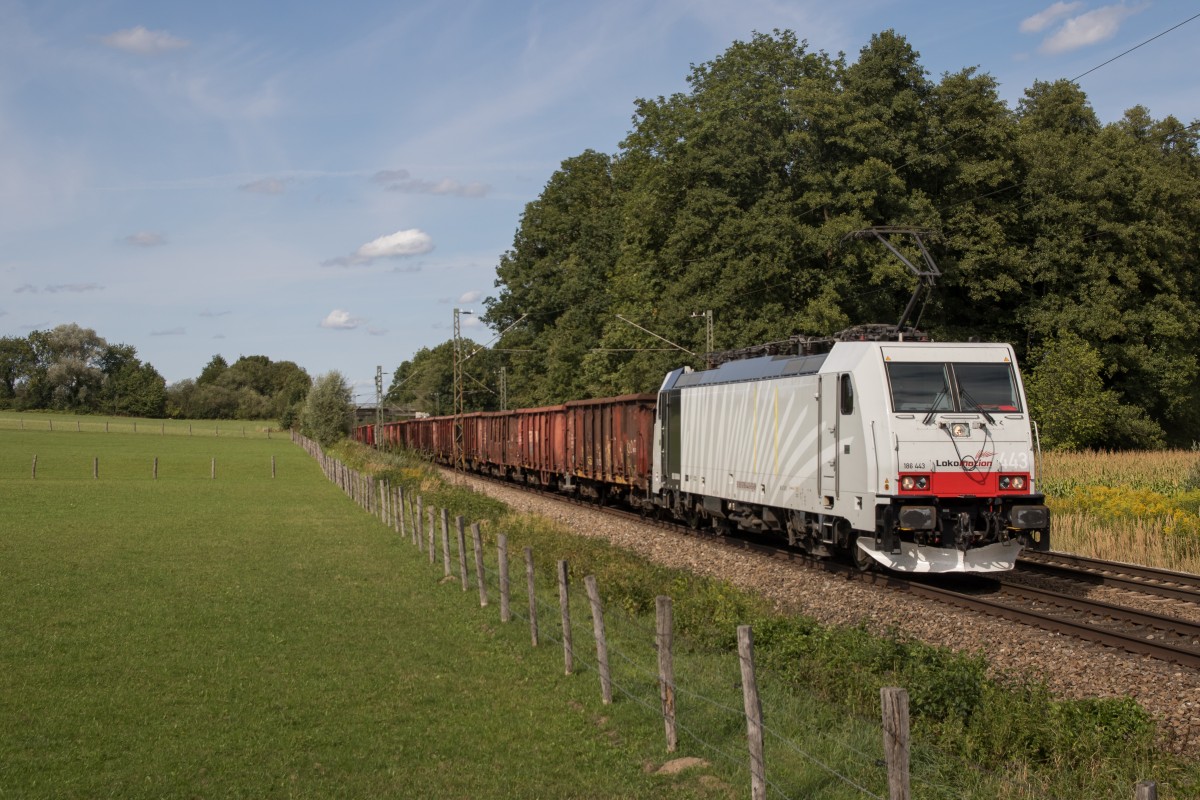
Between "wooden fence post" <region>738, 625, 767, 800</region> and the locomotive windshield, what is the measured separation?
29.3ft

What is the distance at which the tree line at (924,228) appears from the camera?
1625 inches

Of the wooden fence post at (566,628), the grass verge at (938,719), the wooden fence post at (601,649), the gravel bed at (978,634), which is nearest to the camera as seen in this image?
the grass verge at (938,719)

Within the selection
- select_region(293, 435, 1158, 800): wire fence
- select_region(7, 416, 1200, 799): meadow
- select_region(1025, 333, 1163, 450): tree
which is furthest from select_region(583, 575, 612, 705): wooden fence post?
select_region(1025, 333, 1163, 450): tree

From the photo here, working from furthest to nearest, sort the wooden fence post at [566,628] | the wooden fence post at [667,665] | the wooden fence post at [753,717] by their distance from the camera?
1. the wooden fence post at [566,628]
2. the wooden fence post at [667,665]
3. the wooden fence post at [753,717]

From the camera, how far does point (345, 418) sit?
7769 cm

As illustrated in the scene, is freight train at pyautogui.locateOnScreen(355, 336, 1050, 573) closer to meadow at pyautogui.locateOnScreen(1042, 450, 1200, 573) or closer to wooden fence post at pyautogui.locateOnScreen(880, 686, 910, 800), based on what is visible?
meadow at pyautogui.locateOnScreen(1042, 450, 1200, 573)

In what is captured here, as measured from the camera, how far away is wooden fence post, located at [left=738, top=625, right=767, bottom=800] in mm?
6734

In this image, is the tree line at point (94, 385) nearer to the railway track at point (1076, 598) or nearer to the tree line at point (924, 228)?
the tree line at point (924, 228)

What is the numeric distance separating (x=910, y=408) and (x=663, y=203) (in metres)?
36.6

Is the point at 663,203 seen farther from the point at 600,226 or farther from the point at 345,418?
the point at 345,418

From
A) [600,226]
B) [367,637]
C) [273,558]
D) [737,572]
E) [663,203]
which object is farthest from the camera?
[600,226]

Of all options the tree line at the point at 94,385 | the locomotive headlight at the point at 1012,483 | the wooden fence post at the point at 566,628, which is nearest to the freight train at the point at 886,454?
the locomotive headlight at the point at 1012,483

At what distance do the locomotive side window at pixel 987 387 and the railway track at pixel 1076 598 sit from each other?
8.30 feet

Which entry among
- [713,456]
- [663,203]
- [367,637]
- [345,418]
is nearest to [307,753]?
[367,637]
